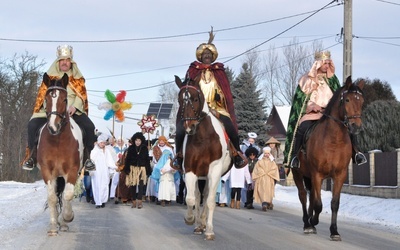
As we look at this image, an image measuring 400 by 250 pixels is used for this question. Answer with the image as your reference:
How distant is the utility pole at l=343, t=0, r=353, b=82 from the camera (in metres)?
A: 25.7

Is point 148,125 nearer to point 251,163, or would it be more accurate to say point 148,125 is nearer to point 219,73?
point 251,163

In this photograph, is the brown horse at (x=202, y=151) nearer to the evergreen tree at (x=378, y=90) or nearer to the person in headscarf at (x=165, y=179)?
the person in headscarf at (x=165, y=179)

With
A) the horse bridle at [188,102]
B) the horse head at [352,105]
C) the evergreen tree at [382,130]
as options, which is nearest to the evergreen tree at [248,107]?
the evergreen tree at [382,130]

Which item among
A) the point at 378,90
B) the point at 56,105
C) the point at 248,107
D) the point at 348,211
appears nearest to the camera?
the point at 56,105

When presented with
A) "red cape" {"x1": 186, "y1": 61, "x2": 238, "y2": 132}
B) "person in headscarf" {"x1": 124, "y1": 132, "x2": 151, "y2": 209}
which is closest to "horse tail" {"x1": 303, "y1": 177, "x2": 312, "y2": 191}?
"red cape" {"x1": 186, "y1": 61, "x2": 238, "y2": 132}

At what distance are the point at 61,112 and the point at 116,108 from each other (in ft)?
56.8

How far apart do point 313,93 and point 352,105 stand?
1.79 m

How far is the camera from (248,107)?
5278 cm

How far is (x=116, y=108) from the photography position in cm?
2973

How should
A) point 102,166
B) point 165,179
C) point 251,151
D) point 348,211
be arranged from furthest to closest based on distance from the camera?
1. point 251,151
2. point 165,179
3. point 102,166
4. point 348,211

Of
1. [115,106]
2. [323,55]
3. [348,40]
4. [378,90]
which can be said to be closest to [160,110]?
[378,90]

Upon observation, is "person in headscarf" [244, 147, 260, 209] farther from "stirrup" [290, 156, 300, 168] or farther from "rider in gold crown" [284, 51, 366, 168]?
"stirrup" [290, 156, 300, 168]

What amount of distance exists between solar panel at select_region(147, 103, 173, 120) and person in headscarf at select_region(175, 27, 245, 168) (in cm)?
5896

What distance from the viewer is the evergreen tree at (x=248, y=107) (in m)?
52.2
